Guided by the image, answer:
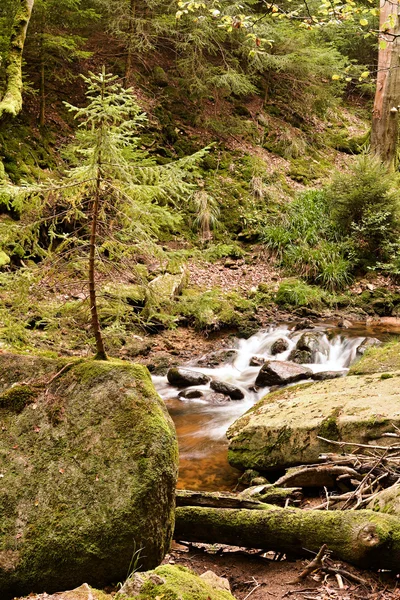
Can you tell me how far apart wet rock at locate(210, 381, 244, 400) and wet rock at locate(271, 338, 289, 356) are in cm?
175

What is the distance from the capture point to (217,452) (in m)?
6.30

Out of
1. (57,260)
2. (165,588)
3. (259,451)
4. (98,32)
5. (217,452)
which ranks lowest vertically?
(217,452)

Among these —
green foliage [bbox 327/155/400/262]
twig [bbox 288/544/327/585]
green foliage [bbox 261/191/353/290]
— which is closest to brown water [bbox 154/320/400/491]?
green foliage [bbox 261/191/353/290]

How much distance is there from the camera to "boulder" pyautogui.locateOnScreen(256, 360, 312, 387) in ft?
27.7

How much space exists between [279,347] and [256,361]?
595mm

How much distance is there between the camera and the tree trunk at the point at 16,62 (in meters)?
9.99

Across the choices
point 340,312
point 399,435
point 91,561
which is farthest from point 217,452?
point 340,312

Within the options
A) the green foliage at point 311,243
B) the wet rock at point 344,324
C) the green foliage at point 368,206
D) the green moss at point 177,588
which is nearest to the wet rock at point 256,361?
the wet rock at point 344,324

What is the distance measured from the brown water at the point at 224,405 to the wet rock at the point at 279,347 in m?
0.10

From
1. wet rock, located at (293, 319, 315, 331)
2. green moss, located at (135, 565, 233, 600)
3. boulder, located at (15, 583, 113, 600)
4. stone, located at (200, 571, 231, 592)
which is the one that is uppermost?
green moss, located at (135, 565, 233, 600)

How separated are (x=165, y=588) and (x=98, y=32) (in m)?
17.5

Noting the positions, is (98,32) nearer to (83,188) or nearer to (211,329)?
(211,329)

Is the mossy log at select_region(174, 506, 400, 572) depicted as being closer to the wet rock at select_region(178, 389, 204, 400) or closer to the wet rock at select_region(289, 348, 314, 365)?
the wet rock at select_region(178, 389, 204, 400)

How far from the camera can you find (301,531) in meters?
3.18
